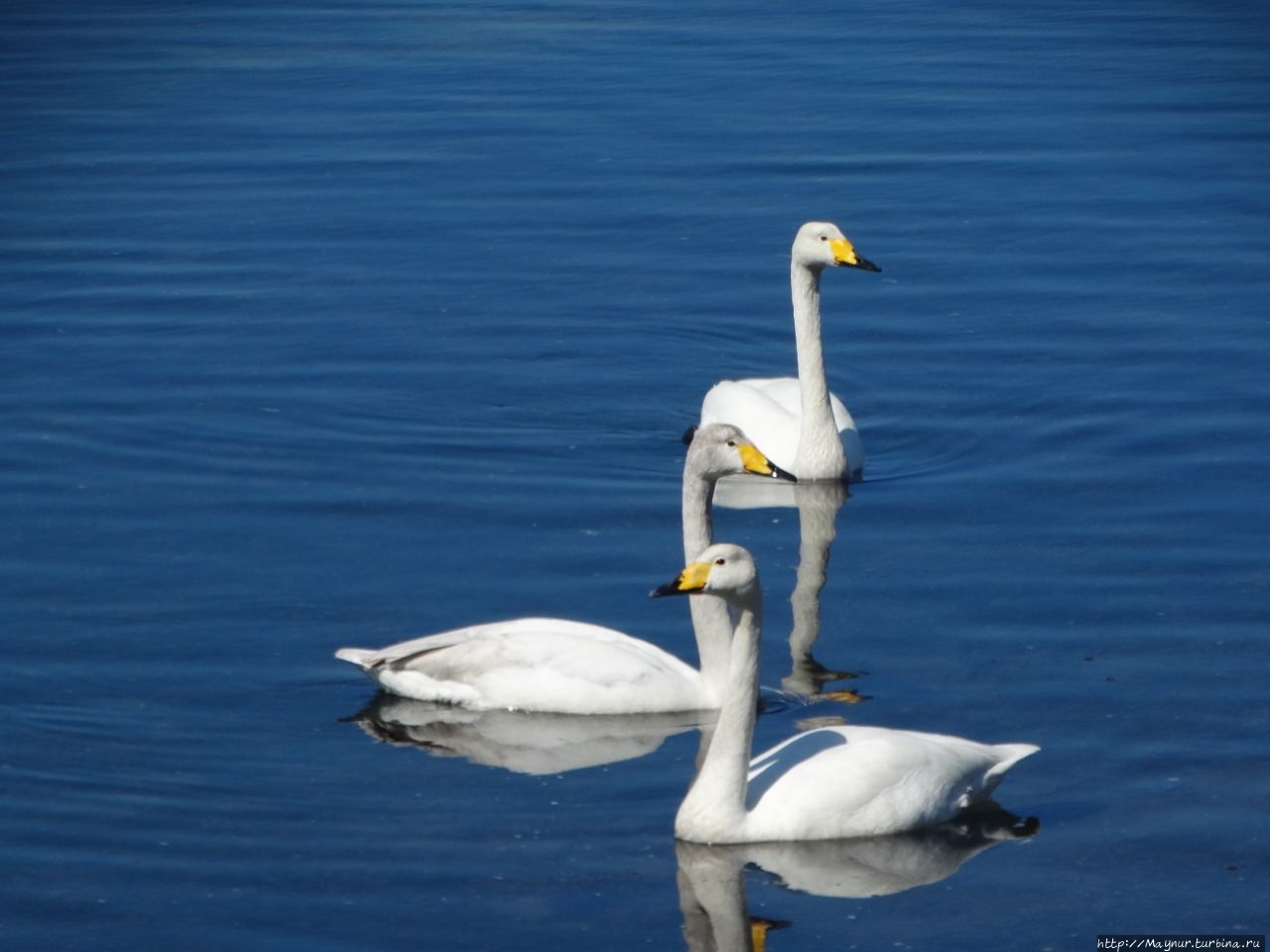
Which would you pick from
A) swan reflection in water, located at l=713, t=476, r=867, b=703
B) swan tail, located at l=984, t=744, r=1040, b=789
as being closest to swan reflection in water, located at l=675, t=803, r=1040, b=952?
swan tail, located at l=984, t=744, r=1040, b=789

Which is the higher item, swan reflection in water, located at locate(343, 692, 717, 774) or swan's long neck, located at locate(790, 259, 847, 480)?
swan's long neck, located at locate(790, 259, 847, 480)

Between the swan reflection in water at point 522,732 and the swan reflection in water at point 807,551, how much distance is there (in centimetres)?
60

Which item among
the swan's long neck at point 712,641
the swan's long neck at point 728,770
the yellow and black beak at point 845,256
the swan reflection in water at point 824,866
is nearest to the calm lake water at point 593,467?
the swan reflection in water at point 824,866

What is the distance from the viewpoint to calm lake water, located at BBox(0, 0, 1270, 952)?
31.2 feet

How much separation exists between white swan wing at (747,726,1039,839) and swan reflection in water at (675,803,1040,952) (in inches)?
2.6

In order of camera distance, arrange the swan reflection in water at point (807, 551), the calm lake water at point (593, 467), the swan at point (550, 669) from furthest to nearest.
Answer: the swan reflection in water at point (807, 551), the swan at point (550, 669), the calm lake water at point (593, 467)

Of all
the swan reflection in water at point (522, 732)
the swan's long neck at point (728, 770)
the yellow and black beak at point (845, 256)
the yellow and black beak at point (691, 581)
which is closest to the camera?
the swan's long neck at point (728, 770)

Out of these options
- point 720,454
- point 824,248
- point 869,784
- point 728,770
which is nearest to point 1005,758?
point 869,784

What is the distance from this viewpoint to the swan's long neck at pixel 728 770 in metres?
9.62

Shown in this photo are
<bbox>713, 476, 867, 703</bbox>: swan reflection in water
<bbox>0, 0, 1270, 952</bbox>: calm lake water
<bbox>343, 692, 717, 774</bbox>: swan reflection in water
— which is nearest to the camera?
<bbox>0, 0, 1270, 952</bbox>: calm lake water

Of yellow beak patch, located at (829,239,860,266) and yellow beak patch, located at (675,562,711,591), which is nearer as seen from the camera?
yellow beak patch, located at (675,562,711,591)

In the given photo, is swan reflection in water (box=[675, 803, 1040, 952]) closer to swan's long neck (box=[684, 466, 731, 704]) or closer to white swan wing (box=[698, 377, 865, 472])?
swan's long neck (box=[684, 466, 731, 704])

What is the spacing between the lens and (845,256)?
49.2 ft

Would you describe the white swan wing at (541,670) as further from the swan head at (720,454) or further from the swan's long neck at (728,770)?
the swan's long neck at (728,770)
